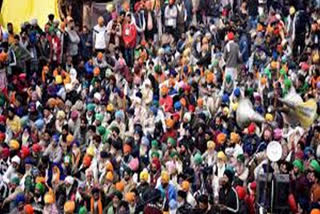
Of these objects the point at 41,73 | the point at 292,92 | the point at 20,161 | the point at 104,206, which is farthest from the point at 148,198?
the point at 41,73

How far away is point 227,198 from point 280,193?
3.83 ft

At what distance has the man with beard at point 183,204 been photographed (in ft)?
91.8

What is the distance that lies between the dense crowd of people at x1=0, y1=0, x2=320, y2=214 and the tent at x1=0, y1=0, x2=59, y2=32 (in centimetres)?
56

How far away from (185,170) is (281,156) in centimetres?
217

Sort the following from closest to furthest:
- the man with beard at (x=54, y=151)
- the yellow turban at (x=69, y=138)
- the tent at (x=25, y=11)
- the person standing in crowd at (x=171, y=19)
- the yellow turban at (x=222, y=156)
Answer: the yellow turban at (x=222, y=156), the man with beard at (x=54, y=151), the yellow turban at (x=69, y=138), the person standing in crowd at (x=171, y=19), the tent at (x=25, y=11)

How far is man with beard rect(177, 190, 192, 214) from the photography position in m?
28.0

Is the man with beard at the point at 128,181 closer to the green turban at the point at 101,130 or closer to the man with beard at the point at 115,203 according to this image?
the man with beard at the point at 115,203

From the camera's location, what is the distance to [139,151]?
31203 millimetres

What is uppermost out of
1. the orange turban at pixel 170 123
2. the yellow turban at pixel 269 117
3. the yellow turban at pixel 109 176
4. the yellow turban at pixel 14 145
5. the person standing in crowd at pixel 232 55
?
the person standing in crowd at pixel 232 55

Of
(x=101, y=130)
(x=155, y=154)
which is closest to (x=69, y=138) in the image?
(x=101, y=130)

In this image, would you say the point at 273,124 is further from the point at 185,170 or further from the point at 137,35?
the point at 137,35

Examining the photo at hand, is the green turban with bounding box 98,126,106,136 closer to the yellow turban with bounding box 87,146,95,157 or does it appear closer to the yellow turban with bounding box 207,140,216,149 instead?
the yellow turban with bounding box 87,146,95,157

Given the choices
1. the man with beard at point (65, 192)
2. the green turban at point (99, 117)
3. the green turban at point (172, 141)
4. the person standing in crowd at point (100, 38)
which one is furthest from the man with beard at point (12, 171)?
the person standing in crowd at point (100, 38)

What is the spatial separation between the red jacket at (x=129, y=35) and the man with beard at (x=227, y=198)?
947 centimetres
